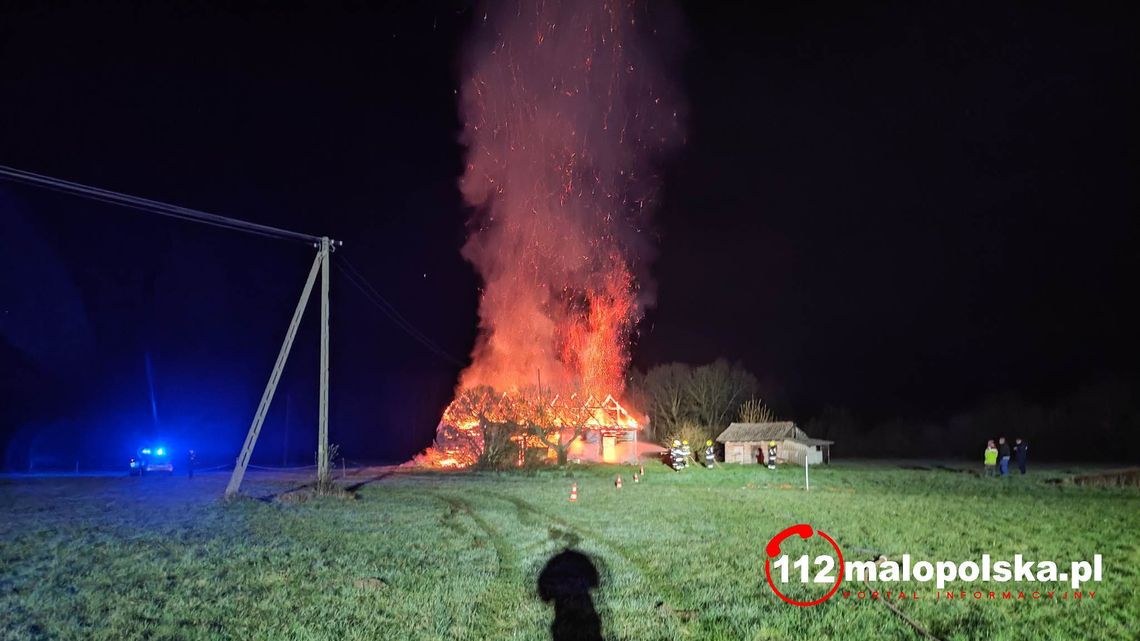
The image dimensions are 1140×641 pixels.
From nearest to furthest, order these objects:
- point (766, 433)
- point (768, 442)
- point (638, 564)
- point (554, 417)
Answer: point (638, 564) < point (554, 417) < point (768, 442) < point (766, 433)

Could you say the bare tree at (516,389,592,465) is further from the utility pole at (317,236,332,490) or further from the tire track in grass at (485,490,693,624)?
the tire track in grass at (485,490,693,624)

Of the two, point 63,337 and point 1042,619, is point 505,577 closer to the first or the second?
point 1042,619

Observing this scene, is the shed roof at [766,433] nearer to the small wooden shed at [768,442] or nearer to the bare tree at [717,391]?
the small wooden shed at [768,442]

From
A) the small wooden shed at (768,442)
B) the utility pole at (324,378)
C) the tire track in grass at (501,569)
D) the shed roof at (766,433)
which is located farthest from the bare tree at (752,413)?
the tire track in grass at (501,569)

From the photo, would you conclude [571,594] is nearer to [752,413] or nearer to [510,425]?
[510,425]

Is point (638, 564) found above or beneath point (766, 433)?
above

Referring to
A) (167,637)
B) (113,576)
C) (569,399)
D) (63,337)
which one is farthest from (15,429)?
(167,637)

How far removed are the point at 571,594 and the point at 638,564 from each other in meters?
2.44

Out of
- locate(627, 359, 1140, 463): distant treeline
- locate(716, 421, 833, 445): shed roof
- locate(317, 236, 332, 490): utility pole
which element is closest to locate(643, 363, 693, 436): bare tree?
locate(627, 359, 1140, 463): distant treeline

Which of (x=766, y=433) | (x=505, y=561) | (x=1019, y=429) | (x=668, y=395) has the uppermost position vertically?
(x=668, y=395)

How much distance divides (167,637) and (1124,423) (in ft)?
278

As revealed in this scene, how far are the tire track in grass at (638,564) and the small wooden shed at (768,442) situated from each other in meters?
37.8

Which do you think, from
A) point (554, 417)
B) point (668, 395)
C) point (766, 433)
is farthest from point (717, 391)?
point (554, 417)

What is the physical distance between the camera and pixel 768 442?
2244 inches
